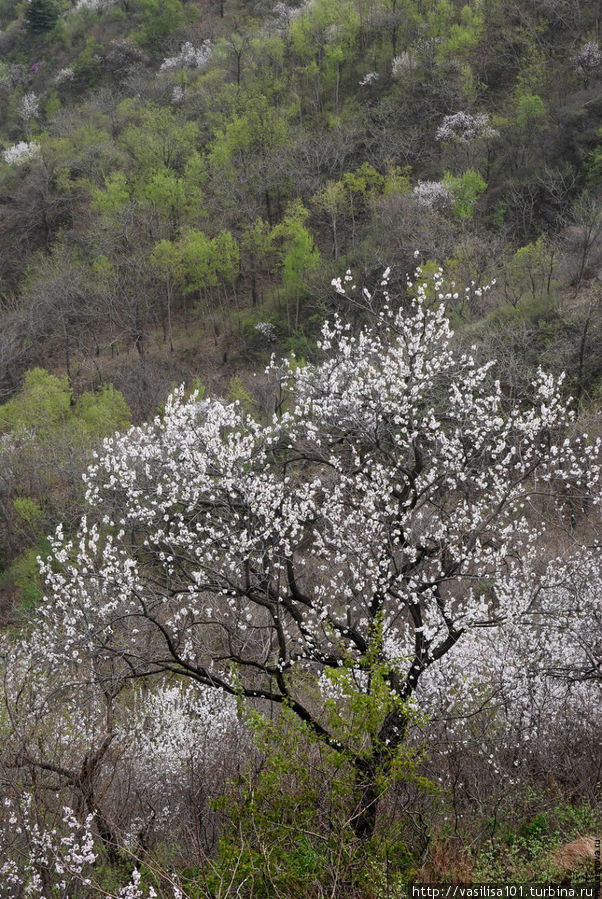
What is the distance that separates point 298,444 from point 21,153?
52257 millimetres

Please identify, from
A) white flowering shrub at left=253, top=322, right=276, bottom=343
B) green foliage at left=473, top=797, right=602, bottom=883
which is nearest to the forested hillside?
green foliage at left=473, top=797, right=602, bottom=883

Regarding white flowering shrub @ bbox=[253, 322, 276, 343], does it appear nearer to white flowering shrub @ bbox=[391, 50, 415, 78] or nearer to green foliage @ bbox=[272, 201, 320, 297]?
green foliage @ bbox=[272, 201, 320, 297]

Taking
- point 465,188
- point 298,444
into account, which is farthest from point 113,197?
point 298,444

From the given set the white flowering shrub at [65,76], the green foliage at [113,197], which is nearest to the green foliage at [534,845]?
the green foliage at [113,197]

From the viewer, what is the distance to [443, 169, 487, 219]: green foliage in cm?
3706

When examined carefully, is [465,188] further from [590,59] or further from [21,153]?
[21,153]

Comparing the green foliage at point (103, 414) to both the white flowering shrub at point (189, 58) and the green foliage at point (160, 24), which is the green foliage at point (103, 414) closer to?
the white flowering shrub at point (189, 58)

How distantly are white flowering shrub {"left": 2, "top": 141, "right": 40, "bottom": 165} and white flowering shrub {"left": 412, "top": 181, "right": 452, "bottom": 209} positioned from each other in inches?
1193

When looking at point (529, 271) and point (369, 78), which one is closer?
point (529, 271)

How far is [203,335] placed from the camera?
4200 centimetres

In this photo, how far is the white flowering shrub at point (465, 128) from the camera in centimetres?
4212

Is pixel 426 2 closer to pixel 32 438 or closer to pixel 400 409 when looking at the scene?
pixel 32 438

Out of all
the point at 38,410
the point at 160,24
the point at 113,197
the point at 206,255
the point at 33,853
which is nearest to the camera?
the point at 33,853

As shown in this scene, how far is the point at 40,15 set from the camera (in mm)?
69750
